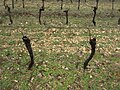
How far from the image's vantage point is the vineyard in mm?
16047

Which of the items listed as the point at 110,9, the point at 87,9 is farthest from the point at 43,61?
the point at 110,9

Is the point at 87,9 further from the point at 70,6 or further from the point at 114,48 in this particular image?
the point at 114,48

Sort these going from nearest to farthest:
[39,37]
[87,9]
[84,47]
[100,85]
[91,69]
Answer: [100,85] → [91,69] → [84,47] → [39,37] → [87,9]

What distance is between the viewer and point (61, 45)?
20672 mm

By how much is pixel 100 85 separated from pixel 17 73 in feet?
16.2

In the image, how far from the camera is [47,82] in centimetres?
1588

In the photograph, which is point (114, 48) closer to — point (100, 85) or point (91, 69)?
point (91, 69)

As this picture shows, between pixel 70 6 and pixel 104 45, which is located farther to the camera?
pixel 70 6

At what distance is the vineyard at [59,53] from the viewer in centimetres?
1605

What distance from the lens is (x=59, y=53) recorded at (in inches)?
757

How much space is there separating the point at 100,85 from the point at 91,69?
5.32 feet

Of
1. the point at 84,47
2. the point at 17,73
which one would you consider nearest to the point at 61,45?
the point at 84,47

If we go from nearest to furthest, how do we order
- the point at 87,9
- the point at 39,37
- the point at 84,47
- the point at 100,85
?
1. the point at 100,85
2. the point at 84,47
3. the point at 39,37
4. the point at 87,9

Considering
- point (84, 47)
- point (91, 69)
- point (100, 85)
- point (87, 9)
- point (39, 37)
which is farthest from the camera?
point (87, 9)
